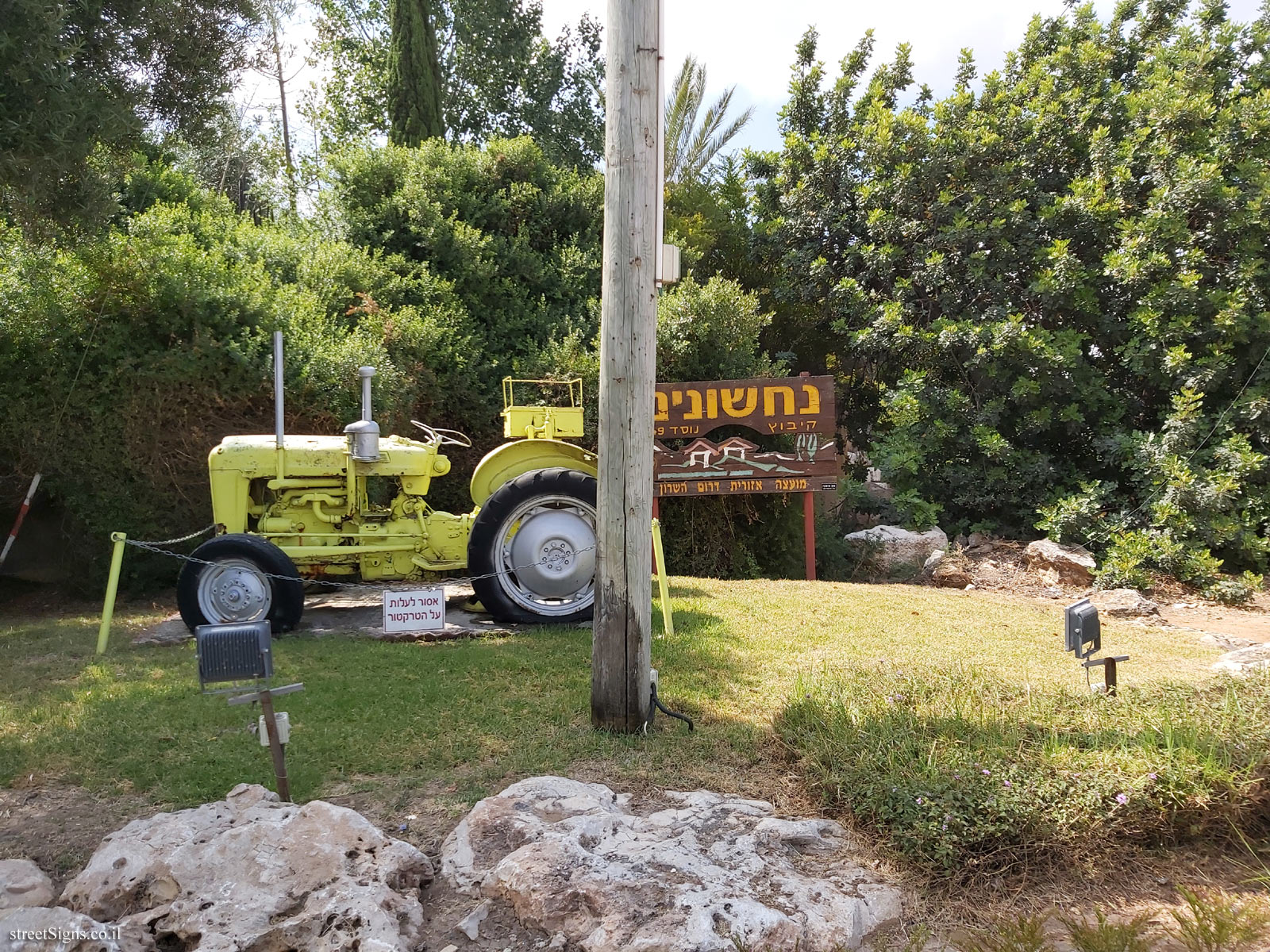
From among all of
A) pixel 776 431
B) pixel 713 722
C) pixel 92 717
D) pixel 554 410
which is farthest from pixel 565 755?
pixel 776 431

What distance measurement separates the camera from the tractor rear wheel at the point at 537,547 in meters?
6.45

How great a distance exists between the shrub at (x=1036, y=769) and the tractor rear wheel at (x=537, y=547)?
272 centimetres

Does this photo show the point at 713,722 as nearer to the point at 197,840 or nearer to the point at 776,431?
the point at 197,840

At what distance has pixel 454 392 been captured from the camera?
34.0 feet

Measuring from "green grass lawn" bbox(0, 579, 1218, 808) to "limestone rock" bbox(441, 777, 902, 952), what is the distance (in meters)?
0.52

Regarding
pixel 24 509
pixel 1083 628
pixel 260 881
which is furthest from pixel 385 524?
pixel 1083 628

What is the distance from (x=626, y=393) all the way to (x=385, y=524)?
11.2 feet

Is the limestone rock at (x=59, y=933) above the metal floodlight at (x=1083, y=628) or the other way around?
the other way around

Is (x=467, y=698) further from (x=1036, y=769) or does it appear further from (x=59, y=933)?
(x=1036, y=769)

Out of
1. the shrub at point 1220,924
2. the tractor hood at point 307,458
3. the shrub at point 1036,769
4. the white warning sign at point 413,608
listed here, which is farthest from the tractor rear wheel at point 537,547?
the shrub at point 1220,924

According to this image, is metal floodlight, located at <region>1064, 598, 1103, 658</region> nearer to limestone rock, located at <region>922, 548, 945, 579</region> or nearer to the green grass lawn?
the green grass lawn

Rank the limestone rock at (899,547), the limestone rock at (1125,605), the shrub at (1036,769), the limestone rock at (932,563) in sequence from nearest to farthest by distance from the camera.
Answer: the shrub at (1036,769) → the limestone rock at (1125,605) → the limestone rock at (932,563) → the limestone rock at (899,547)

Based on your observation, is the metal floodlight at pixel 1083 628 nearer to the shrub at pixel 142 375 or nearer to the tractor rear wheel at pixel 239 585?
the tractor rear wheel at pixel 239 585

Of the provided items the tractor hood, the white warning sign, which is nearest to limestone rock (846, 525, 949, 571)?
the tractor hood
